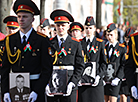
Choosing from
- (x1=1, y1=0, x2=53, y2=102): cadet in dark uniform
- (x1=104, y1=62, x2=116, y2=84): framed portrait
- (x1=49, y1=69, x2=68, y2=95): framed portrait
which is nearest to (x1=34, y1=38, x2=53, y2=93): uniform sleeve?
(x1=1, y1=0, x2=53, y2=102): cadet in dark uniform

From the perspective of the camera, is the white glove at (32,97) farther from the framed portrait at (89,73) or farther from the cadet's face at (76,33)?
the cadet's face at (76,33)

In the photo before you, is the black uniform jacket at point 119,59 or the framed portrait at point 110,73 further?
the black uniform jacket at point 119,59

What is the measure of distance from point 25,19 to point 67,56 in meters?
1.71

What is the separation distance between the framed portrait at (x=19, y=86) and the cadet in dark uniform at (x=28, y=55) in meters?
0.05

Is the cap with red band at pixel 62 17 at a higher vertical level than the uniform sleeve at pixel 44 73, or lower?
higher

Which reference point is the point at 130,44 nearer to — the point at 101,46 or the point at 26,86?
the point at 26,86

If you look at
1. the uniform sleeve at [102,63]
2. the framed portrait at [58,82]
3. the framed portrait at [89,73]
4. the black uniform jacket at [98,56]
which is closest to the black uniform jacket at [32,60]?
the framed portrait at [58,82]

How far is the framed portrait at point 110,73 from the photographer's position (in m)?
9.89

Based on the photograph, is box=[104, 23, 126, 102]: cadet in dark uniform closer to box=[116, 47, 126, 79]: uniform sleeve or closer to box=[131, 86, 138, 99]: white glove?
box=[116, 47, 126, 79]: uniform sleeve

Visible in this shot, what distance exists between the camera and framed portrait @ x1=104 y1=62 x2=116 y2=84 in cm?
989

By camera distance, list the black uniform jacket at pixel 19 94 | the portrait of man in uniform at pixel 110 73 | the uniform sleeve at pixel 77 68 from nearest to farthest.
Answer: the black uniform jacket at pixel 19 94 → the uniform sleeve at pixel 77 68 → the portrait of man in uniform at pixel 110 73

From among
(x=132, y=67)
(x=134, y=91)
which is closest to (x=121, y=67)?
(x=132, y=67)

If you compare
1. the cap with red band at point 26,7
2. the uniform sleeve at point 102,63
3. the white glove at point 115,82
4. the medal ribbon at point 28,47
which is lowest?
the white glove at point 115,82

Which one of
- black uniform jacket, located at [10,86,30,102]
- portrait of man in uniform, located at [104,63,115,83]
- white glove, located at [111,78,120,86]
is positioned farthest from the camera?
white glove, located at [111,78,120,86]
